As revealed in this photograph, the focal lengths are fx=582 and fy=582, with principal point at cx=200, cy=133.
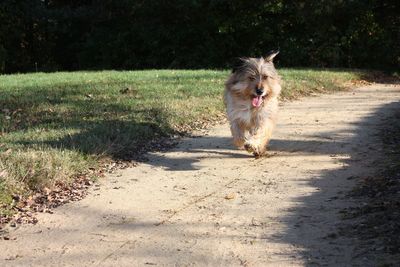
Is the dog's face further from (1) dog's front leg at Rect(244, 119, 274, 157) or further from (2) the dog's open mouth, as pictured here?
(1) dog's front leg at Rect(244, 119, 274, 157)

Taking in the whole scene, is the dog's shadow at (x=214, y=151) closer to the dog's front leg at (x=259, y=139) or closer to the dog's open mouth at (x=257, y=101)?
the dog's front leg at (x=259, y=139)

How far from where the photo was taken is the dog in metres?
7.97

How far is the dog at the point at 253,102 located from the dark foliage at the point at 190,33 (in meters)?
17.5

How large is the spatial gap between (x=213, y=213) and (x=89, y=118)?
5.25 meters

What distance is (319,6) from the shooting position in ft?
81.0

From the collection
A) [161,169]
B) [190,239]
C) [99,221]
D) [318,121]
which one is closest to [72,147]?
[161,169]

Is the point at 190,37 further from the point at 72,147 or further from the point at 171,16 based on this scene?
the point at 72,147

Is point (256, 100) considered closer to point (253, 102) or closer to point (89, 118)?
point (253, 102)

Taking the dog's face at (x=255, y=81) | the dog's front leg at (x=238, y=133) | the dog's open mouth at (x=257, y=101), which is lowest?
the dog's front leg at (x=238, y=133)

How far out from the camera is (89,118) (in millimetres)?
10344

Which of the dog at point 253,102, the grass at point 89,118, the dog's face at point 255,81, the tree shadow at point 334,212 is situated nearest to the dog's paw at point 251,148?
the dog at point 253,102

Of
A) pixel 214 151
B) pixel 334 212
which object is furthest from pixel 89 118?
pixel 334 212

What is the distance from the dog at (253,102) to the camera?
26.2 ft

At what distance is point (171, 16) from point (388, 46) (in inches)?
443
